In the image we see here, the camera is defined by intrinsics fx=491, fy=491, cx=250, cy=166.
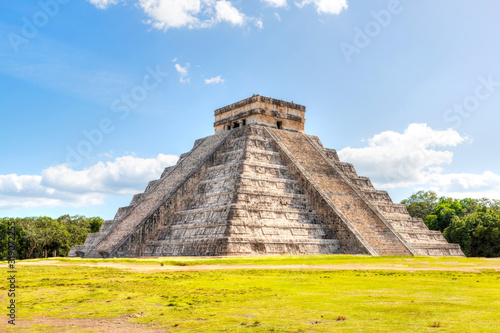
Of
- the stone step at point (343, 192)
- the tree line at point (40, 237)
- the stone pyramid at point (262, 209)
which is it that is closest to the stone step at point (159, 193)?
the stone pyramid at point (262, 209)

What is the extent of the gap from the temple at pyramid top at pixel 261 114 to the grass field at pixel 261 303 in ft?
75.1

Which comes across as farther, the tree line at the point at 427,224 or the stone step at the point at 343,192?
the tree line at the point at 427,224

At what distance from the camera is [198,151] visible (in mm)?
36750

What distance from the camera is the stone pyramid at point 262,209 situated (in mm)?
24891

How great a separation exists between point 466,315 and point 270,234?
17.4 meters

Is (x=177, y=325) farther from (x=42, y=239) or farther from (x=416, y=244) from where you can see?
(x=42, y=239)

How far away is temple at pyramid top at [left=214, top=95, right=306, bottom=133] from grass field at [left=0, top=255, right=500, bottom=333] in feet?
75.1

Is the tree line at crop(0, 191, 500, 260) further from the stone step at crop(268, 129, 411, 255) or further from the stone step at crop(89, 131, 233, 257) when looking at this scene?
the stone step at crop(268, 129, 411, 255)

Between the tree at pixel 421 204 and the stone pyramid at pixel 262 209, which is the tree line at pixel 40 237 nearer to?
the stone pyramid at pixel 262 209

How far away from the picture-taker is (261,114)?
1425 inches

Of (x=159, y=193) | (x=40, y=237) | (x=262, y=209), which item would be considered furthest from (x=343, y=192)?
(x=40, y=237)

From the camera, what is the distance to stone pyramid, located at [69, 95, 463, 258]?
24.9 metres

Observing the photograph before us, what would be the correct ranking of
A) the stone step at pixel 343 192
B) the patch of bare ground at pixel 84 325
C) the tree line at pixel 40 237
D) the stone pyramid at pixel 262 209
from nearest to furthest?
the patch of bare ground at pixel 84 325
the stone pyramid at pixel 262 209
the stone step at pixel 343 192
the tree line at pixel 40 237

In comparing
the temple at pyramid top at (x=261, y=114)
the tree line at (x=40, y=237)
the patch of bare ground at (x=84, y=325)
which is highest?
the temple at pyramid top at (x=261, y=114)
